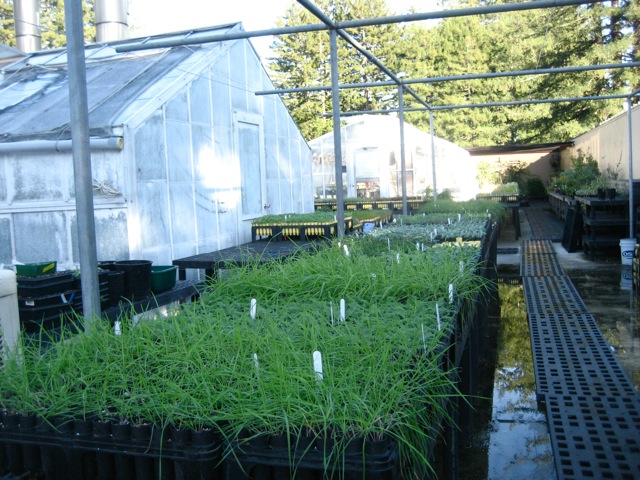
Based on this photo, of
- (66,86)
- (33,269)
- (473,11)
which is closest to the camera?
(33,269)

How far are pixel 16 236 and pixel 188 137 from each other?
8.92 feet

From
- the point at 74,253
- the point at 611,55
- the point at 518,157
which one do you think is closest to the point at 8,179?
the point at 74,253

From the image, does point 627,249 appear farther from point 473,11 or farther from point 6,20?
point 6,20

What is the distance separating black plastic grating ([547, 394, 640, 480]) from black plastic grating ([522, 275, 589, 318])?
7.07ft

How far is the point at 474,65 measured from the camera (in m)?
35.2

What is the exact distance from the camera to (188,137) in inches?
386

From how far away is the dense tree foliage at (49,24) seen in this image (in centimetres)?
3120

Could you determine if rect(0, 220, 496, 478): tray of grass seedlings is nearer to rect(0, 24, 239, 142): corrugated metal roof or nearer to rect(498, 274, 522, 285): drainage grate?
rect(0, 24, 239, 142): corrugated metal roof

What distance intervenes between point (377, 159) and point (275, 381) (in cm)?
2071

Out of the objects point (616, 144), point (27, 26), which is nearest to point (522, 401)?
point (616, 144)

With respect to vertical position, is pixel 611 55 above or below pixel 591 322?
above

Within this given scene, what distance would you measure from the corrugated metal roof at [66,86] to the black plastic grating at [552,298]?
17.2 feet

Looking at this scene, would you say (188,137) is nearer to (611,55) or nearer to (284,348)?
(284,348)

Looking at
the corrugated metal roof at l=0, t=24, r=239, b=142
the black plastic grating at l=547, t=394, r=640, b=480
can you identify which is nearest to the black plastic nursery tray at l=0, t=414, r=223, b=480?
the black plastic grating at l=547, t=394, r=640, b=480
